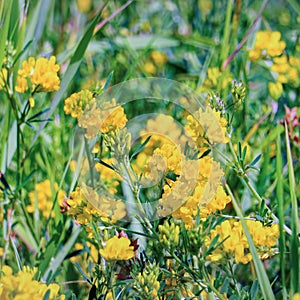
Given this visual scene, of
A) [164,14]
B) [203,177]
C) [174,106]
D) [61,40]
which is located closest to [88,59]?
[61,40]

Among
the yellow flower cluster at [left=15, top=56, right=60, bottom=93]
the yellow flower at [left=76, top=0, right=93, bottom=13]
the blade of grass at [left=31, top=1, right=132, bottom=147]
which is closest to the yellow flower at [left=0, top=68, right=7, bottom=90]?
the yellow flower cluster at [left=15, top=56, right=60, bottom=93]

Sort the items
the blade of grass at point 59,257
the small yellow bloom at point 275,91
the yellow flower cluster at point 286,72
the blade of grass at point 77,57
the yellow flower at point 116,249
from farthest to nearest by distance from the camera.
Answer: the yellow flower cluster at point 286,72
the small yellow bloom at point 275,91
the blade of grass at point 77,57
the blade of grass at point 59,257
the yellow flower at point 116,249

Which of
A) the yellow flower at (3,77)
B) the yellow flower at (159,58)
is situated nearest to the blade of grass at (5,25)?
the yellow flower at (3,77)

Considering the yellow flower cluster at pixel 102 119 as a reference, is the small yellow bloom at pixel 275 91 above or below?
above

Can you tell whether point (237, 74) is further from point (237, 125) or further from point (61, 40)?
point (61, 40)

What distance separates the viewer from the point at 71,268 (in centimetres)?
152

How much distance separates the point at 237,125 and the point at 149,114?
0.28m

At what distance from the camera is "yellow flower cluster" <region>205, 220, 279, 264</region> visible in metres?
1.00

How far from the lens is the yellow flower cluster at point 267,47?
1986mm

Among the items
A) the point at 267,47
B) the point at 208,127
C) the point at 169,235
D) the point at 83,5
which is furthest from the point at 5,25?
the point at 83,5

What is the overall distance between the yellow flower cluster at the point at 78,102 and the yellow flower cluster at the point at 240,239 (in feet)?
1.11

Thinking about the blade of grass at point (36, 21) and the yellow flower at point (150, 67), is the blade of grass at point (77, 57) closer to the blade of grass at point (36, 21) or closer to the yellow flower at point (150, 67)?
the blade of grass at point (36, 21)

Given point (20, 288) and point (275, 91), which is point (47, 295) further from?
point (275, 91)

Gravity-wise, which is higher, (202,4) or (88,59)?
(202,4)
